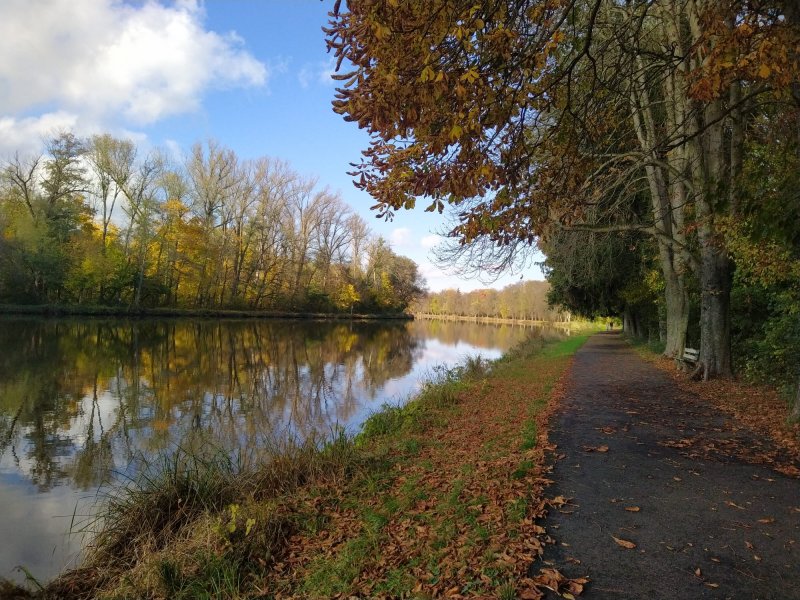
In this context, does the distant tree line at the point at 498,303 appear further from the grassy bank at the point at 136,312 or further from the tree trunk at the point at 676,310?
the tree trunk at the point at 676,310

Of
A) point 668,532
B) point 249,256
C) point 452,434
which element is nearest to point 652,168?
point 452,434

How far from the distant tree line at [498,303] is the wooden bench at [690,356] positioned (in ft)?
180

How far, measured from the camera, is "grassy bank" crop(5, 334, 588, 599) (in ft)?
12.5

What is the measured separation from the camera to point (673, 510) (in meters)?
4.54

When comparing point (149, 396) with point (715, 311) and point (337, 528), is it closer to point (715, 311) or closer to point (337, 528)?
point (337, 528)

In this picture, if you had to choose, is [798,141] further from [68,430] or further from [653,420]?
[68,430]

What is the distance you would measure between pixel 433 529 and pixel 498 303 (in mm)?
108652

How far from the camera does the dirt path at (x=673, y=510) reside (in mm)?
3447

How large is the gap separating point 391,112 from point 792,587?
418 cm

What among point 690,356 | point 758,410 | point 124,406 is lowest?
point 124,406

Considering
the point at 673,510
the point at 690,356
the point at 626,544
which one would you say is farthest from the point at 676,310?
the point at 626,544

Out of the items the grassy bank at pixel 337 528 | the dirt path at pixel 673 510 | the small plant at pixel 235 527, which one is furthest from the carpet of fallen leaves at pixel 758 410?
the small plant at pixel 235 527

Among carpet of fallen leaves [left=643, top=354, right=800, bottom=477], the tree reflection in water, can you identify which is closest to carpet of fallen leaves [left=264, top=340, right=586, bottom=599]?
carpet of fallen leaves [left=643, top=354, right=800, bottom=477]

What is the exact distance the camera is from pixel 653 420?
8.12 meters
